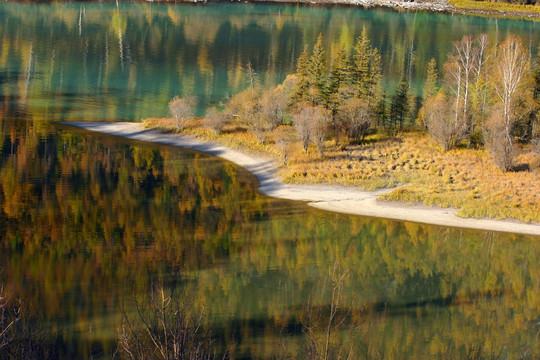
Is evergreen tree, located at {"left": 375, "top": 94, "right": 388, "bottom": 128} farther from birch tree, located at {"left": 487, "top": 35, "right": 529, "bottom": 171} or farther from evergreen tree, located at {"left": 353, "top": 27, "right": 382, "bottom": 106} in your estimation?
birch tree, located at {"left": 487, "top": 35, "right": 529, "bottom": 171}

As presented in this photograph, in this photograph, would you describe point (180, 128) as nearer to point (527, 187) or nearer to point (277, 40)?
point (527, 187)

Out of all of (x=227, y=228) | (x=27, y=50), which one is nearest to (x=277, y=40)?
(x=27, y=50)

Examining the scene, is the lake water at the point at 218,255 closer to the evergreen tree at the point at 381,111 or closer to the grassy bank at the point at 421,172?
the grassy bank at the point at 421,172

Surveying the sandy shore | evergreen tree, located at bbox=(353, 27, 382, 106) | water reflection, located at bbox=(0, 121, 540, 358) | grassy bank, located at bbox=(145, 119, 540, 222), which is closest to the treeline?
evergreen tree, located at bbox=(353, 27, 382, 106)

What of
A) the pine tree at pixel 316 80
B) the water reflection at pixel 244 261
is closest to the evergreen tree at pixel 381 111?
the pine tree at pixel 316 80

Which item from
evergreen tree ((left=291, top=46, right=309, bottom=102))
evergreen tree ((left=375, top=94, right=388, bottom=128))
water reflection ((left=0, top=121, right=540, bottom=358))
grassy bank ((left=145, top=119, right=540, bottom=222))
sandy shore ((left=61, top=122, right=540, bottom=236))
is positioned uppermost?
evergreen tree ((left=291, top=46, right=309, bottom=102))
